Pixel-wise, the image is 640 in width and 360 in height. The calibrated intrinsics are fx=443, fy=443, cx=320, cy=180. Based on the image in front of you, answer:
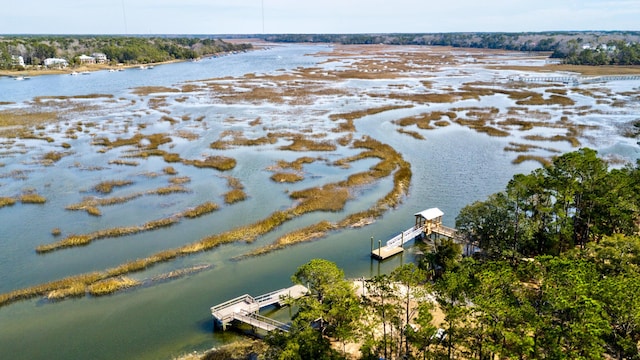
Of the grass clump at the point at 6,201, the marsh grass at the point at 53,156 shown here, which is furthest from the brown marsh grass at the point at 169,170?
the marsh grass at the point at 53,156

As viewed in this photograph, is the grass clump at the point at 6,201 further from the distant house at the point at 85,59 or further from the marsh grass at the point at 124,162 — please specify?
the distant house at the point at 85,59

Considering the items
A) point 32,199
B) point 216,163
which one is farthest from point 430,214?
point 32,199

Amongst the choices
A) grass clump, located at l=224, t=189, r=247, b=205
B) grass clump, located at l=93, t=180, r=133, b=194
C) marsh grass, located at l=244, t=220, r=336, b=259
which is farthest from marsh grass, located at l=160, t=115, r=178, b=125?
marsh grass, located at l=244, t=220, r=336, b=259

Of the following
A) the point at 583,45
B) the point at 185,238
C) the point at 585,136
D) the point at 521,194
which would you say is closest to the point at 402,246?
the point at 521,194

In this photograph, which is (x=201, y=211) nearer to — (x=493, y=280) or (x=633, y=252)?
(x=493, y=280)

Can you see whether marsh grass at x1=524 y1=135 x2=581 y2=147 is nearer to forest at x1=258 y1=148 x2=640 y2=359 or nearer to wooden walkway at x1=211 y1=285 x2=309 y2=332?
forest at x1=258 y1=148 x2=640 y2=359

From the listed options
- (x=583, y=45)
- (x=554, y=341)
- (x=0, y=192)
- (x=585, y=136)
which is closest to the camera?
(x=554, y=341)
